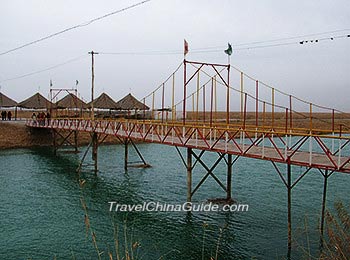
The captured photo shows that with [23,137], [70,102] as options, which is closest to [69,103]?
[70,102]

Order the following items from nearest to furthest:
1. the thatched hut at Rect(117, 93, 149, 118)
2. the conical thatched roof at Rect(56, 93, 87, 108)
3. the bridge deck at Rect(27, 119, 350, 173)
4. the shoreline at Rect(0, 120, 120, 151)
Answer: the bridge deck at Rect(27, 119, 350, 173)
the shoreline at Rect(0, 120, 120, 151)
the conical thatched roof at Rect(56, 93, 87, 108)
the thatched hut at Rect(117, 93, 149, 118)

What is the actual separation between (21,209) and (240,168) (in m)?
15.2

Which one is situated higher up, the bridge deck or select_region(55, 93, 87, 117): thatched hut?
select_region(55, 93, 87, 117): thatched hut

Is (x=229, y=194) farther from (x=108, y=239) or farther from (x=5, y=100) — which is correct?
(x=5, y=100)

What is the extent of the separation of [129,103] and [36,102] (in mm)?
11501

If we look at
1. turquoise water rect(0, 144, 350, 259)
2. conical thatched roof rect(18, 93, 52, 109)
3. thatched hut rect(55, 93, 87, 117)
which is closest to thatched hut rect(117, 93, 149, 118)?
thatched hut rect(55, 93, 87, 117)

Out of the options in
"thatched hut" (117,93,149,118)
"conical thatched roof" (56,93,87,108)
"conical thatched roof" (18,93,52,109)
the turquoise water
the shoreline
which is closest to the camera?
the turquoise water

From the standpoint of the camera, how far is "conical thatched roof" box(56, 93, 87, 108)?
160 feet

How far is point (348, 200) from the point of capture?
1877 cm

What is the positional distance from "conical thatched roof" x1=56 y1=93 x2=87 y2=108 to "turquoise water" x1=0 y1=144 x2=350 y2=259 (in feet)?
67.8

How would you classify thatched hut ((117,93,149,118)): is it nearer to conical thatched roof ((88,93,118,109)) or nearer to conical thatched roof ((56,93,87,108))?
conical thatched roof ((88,93,118,109))

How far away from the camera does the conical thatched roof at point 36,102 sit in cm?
4862

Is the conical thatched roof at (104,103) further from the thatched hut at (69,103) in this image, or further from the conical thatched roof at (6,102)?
the conical thatched roof at (6,102)

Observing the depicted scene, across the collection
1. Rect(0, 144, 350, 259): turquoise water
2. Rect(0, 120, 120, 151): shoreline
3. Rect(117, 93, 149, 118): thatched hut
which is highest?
Rect(117, 93, 149, 118): thatched hut
